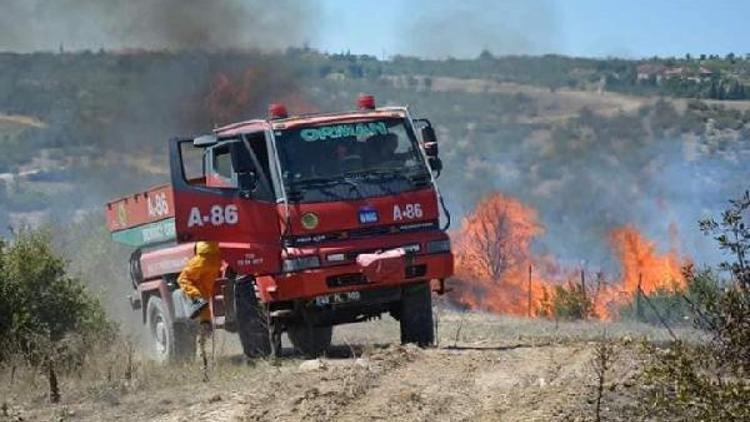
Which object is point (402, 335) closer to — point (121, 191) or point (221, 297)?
point (221, 297)

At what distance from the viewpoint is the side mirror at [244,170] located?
13320mm

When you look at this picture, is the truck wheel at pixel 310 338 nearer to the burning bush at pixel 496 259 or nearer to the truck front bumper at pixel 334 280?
the truck front bumper at pixel 334 280

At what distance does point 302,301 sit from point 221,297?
0.98 meters

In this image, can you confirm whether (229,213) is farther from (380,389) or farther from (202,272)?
(380,389)

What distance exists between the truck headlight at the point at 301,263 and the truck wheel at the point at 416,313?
1.26 metres

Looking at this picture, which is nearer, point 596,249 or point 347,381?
point 347,381

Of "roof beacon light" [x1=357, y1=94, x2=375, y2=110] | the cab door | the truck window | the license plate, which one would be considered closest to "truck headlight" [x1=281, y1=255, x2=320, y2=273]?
the cab door

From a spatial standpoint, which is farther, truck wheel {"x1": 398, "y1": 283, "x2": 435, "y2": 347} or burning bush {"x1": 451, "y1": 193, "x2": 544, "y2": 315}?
burning bush {"x1": 451, "y1": 193, "x2": 544, "y2": 315}

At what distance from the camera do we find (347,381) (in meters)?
10.6

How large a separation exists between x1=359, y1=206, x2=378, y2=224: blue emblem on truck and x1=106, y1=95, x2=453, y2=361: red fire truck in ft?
0.03

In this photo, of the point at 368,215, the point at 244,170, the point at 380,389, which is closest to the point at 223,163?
the point at 244,170

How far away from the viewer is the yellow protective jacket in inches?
524

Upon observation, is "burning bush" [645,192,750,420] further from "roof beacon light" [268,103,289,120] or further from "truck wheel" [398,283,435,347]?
"roof beacon light" [268,103,289,120]

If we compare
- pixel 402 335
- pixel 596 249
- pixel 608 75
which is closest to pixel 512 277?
pixel 596 249
